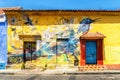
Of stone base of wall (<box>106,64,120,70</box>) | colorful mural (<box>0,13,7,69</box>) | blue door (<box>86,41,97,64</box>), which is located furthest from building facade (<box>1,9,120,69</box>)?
colorful mural (<box>0,13,7,69</box>)

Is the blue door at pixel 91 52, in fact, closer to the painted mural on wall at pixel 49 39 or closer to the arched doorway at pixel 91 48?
the arched doorway at pixel 91 48

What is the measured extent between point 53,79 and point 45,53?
7.54 metres

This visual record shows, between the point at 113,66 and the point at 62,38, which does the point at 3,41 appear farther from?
the point at 113,66

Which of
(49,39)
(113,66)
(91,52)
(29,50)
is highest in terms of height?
(49,39)

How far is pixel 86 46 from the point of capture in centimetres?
2553

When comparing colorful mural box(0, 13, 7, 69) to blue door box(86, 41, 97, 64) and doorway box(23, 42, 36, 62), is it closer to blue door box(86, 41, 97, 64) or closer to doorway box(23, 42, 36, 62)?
doorway box(23, 42, 36, 62)

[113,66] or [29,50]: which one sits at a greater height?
[29,50]

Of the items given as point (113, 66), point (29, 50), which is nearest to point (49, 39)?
point (29, 50)

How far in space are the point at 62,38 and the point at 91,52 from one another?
2620mm

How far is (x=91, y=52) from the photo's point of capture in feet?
83.9

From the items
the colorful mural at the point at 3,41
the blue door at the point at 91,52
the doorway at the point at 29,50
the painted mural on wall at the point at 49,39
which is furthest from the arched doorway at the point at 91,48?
the colorful mural at the point at 3,41

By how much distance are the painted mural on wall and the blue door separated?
2.78 ft

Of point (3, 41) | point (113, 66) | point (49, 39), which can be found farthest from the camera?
point (3, 41)

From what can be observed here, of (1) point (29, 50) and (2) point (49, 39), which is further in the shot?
(1) point (29, 50)
